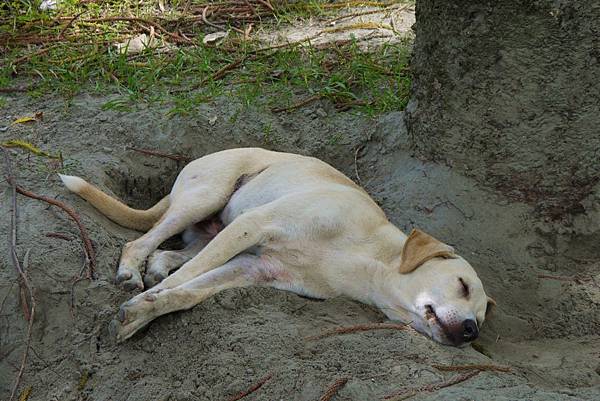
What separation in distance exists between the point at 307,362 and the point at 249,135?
2701 mm

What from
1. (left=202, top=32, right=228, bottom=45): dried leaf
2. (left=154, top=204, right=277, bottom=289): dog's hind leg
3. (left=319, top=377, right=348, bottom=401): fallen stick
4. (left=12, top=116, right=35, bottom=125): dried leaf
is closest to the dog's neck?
(left=154, top=204, right=277, bottom=289): dog's hind leg

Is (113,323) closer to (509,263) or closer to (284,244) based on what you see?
(284,244)

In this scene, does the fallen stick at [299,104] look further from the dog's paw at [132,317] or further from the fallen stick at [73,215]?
the dog's paw at [132,317]

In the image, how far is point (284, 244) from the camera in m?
4.25

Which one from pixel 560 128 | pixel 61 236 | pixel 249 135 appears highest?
pixel 560 128

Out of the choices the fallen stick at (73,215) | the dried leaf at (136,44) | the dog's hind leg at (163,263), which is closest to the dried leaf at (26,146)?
the fallen stick at (73,215)

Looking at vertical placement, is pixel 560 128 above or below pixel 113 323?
above

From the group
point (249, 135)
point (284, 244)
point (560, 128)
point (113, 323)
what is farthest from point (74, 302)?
point (560, 128)

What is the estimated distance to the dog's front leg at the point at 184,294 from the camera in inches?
147

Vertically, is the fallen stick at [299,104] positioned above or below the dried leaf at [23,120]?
below

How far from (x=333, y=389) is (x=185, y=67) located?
407cm

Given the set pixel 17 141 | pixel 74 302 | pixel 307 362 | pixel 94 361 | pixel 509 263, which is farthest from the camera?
pixel 17 141

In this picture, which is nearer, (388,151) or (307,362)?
(307,362)

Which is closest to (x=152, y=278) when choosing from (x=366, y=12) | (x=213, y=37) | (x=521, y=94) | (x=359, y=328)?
(x=359, y=328)
